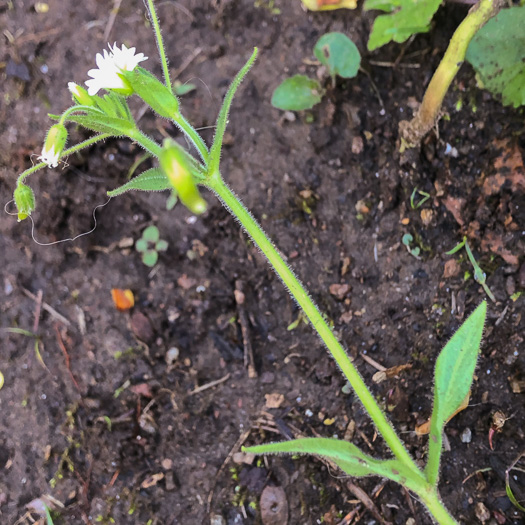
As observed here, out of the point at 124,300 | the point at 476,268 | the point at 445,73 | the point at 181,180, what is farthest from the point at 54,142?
the point at 476,268

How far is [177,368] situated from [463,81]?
6.12ft

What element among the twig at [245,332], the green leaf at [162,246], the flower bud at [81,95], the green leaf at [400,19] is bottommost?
the twig at [245,332]

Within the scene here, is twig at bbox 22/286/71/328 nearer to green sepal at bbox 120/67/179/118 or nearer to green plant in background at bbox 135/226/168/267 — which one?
green plant in background at bbox 135/226/168/267

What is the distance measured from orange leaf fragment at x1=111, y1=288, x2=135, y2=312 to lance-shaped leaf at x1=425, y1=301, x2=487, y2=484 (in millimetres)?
1438

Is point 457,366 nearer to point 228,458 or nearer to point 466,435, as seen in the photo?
point 466,435

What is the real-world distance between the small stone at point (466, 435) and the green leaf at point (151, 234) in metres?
1.64

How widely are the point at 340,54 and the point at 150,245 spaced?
4.16 feet

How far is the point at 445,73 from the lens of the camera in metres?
2.10

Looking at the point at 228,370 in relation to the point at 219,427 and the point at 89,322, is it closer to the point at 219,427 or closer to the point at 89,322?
the point at 219,427

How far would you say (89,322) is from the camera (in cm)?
256

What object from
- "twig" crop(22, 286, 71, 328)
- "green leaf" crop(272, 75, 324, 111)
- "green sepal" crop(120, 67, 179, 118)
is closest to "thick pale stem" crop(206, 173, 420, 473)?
"green sepal" crop(120, 67, 179, 118)

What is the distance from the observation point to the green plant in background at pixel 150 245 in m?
2.59

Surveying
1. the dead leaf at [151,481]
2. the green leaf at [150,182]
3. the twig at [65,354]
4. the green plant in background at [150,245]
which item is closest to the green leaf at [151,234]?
the green plant in background at [150,245]

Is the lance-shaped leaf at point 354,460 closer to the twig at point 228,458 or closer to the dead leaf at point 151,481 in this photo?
the twig at point 228,458
